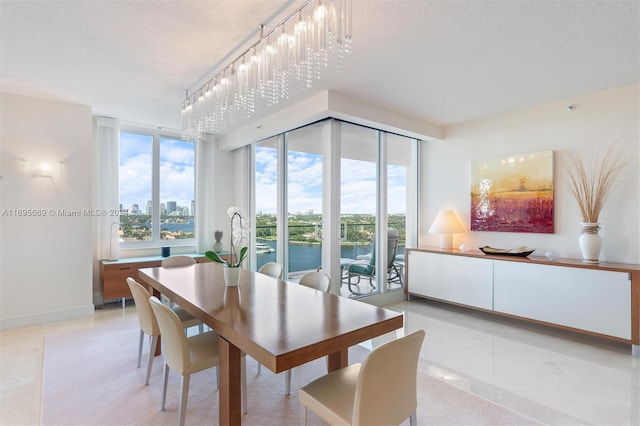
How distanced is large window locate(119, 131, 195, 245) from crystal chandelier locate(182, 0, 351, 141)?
6.28 feet

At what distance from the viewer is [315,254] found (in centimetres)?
456

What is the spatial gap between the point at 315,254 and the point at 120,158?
3.36 meters

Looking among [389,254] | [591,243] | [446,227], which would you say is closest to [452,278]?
[446,227]

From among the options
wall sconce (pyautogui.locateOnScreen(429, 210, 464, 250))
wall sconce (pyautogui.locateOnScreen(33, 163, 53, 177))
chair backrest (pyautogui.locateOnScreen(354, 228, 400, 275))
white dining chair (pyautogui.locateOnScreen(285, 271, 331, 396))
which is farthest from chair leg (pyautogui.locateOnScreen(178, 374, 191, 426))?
wall sconce (pyautogui.locateOnScreen(429, 210, 464, 250))

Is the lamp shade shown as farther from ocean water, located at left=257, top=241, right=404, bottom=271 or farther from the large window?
the large window

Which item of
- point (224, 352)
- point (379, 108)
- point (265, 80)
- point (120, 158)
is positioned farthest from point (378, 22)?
point (120, 158)

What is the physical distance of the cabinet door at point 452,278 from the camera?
4.15m

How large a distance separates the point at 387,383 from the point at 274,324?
620mm

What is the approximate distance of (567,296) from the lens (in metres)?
3.46

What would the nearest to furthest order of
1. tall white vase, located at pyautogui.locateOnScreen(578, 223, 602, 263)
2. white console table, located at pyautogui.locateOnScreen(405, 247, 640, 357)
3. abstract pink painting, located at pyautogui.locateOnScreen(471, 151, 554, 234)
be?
white console table, located at pyautogui.locateOnScreen(405, 247, 640, 357) < tall white vase, located at pyautogui.locateOnScreen(578, 223, 602, 263) < abstract pink painting, located at pyautogui.locateOnScreen(471, 151, 554, 234)

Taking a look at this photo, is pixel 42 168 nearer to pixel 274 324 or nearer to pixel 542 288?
pixel 274 324

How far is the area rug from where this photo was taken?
6.89 ft

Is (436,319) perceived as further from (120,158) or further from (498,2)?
(120,158)

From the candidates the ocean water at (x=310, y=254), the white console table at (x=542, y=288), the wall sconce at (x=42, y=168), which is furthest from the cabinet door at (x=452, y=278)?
the wall sconce at (x=42, y=168)
